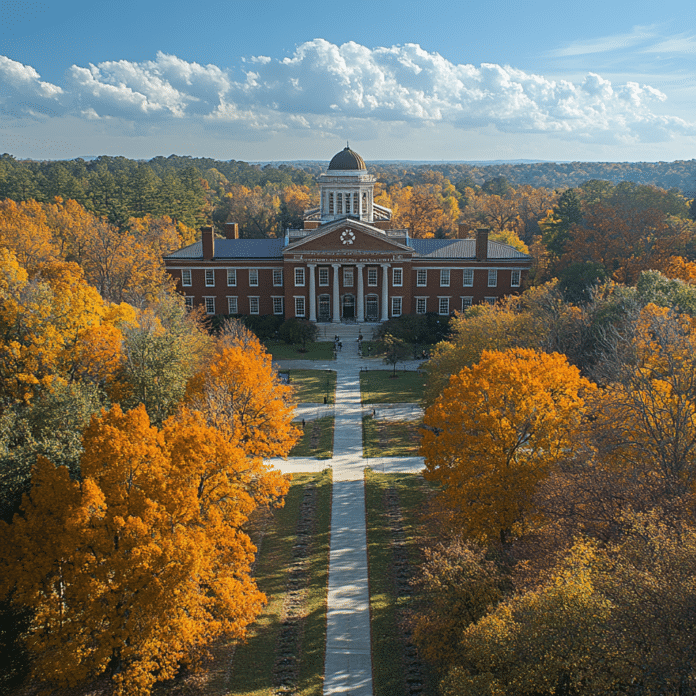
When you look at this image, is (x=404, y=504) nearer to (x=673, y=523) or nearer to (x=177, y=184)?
(x=673, y=523)

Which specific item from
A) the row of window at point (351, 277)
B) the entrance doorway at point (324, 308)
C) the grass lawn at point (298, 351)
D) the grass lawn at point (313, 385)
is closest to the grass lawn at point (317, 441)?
the grass lawn at point (313, 385)

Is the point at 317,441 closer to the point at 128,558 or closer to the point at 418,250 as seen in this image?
the point at 128,558

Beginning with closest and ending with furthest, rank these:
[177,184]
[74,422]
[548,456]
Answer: [548,456] < [74,422] < [177,184]

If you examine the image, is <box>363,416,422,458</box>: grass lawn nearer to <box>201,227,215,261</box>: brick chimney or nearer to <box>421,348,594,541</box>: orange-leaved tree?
<box>421,348,594,541</box>: orange-leaved tree

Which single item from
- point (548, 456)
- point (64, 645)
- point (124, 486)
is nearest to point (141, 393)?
point (124, 486)

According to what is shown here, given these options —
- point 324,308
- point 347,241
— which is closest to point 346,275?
point 347,241

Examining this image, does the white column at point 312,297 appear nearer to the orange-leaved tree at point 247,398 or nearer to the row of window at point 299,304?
the row of window at point 299,304

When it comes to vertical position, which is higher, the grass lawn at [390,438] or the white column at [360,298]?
the white column at [360,298]
